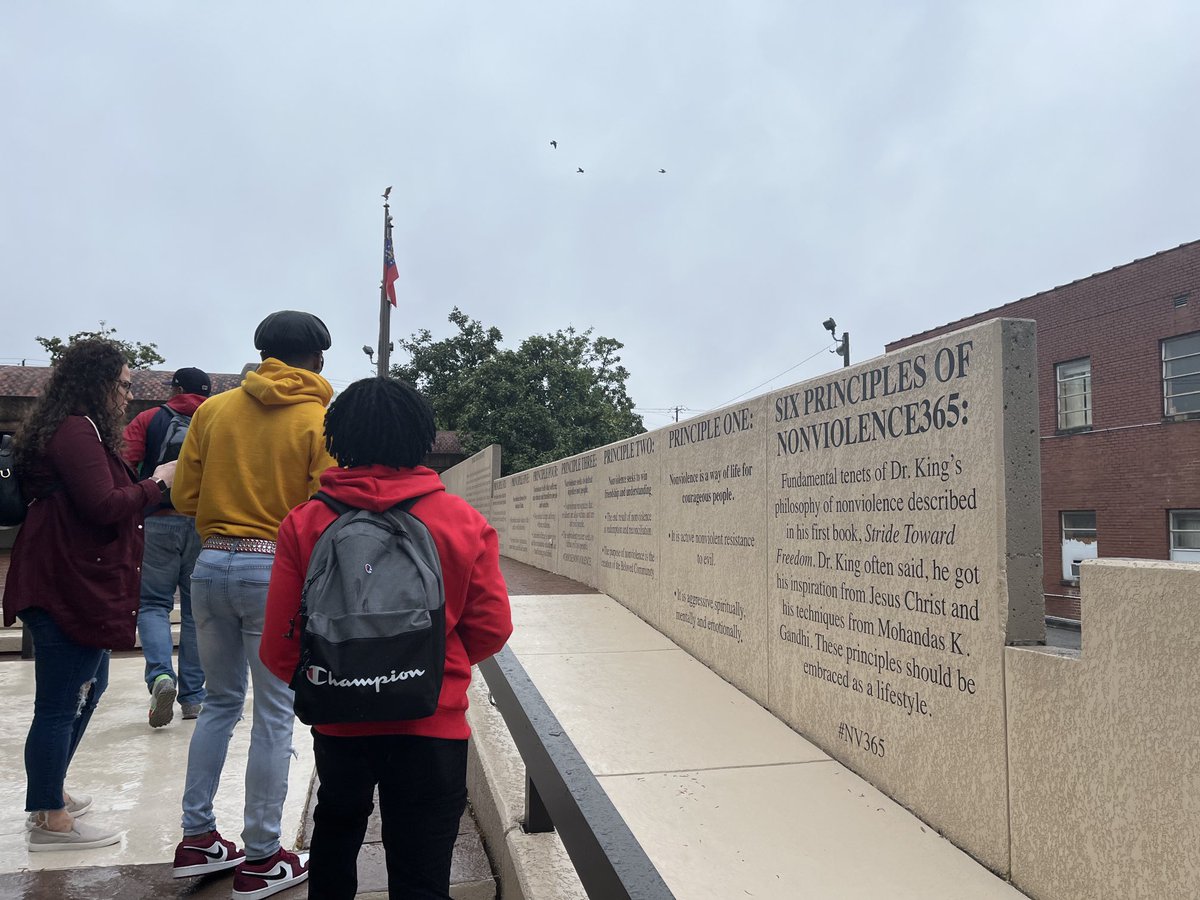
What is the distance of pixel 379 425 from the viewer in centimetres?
194

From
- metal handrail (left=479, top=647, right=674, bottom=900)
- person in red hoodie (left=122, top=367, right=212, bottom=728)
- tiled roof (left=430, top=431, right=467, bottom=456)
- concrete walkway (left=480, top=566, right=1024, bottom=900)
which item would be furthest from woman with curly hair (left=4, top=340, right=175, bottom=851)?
tiled roof (left=430, top=431, right=467, bottom=456)

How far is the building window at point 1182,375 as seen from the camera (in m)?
18.1

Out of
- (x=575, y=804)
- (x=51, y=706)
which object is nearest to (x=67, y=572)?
(x=51, y=706)

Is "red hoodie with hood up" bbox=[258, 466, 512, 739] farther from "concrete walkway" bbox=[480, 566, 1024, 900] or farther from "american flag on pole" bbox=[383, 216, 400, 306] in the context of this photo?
"american flag on pole" bbox=[383, 216, 400, 306]

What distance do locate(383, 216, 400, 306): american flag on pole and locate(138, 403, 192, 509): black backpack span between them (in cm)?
1378

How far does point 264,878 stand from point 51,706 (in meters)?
0.91

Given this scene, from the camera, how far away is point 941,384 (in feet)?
8.64

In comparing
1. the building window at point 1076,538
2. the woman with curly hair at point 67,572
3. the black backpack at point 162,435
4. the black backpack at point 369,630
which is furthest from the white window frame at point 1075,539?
the black backpack at point 369,630

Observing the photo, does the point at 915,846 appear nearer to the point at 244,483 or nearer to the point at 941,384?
the point at 941,384

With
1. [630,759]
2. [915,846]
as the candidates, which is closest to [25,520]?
[630,759]

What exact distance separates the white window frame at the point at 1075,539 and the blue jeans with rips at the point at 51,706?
21203mm

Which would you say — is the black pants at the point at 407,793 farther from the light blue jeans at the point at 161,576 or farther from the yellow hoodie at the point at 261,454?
the light blue jeans at the point at 161,576

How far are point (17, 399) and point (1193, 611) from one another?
652 inches

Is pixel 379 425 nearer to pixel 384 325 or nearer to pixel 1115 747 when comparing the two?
pixel 1115 747
